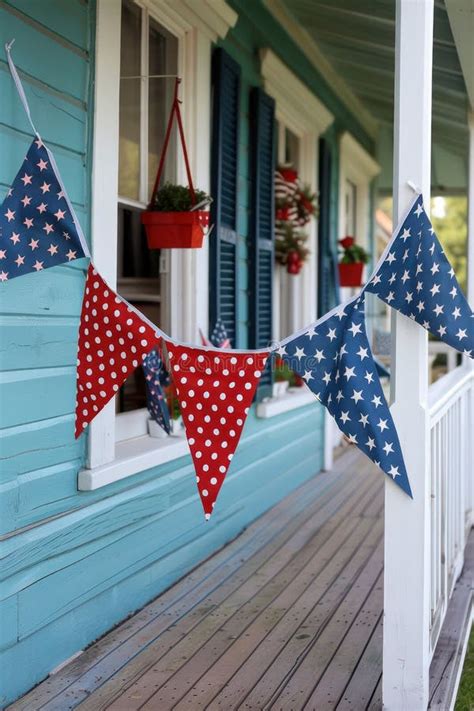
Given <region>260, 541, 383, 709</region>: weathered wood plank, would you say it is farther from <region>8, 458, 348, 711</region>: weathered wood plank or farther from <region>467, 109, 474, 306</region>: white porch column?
<region>467, 109, 474, 306</region>: white porch column

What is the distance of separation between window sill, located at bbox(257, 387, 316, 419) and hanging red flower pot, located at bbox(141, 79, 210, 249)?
1.69 metres

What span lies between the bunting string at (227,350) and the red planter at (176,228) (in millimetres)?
1004

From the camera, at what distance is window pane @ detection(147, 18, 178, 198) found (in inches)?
150

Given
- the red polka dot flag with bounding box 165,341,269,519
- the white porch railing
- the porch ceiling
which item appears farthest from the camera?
the porch ceiling

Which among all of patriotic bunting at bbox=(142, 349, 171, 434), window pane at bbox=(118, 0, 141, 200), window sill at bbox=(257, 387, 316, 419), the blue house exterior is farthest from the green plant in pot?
patriotic bunting at bbox=(142, 349, 171, 434)

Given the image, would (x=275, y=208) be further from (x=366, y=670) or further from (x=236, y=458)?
(x=366, y=670)

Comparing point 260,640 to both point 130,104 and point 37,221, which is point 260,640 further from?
point 130,104

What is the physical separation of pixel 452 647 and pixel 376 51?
340 centimetres

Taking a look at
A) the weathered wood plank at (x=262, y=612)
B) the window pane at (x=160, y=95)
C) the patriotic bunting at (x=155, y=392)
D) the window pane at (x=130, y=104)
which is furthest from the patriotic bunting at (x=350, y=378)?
the window pane at (x=160, y=95)

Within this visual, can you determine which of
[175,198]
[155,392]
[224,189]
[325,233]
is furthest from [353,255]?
[155,392]

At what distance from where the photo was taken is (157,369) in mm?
3406

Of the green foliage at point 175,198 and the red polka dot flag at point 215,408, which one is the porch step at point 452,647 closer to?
the red polka dot flag at point 215,408

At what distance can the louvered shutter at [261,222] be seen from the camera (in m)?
4.98

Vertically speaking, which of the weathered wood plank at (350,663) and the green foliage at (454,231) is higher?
the green foliage at (454,231)
